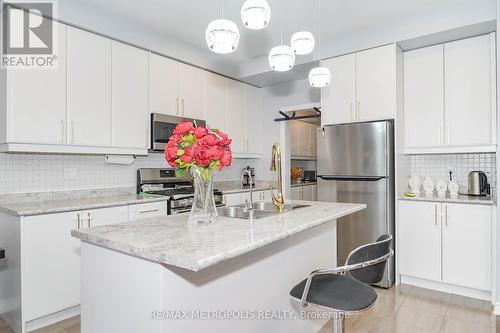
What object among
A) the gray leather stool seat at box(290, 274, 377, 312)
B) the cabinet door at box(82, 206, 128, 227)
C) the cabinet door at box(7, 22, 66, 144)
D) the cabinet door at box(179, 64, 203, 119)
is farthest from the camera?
the cabinet door at box(179, 64, 203, 119)

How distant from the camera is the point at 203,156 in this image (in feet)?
5.23

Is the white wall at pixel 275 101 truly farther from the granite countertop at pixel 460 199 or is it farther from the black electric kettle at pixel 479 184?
the black electric kettle at pixel 479 184

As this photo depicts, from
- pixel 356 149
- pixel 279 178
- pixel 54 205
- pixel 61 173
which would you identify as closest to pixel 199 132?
pixel 279 178

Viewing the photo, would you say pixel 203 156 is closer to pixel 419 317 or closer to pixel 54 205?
pixel 54 205

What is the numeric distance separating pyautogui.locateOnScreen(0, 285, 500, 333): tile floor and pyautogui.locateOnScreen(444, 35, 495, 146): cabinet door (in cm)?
150

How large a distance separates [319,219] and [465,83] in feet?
8.15

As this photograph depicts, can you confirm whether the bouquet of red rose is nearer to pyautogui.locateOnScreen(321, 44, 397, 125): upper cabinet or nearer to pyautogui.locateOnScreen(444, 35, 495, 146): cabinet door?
pyautogui.locateOnScreen(321, 44, 397, 125): upper cabinet

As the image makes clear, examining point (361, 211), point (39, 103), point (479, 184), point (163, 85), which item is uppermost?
point (163, 85)

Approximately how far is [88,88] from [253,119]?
2.47m

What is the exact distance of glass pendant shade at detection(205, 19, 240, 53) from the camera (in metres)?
1.68

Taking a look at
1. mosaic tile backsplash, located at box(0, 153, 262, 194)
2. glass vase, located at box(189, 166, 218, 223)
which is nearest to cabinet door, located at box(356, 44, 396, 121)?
glass vase, located at box(189, 166, 218, 223)

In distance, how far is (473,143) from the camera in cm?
310

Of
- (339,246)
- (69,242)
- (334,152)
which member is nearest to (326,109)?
(334,152)

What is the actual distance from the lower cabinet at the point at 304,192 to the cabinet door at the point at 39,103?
10.3 feet
